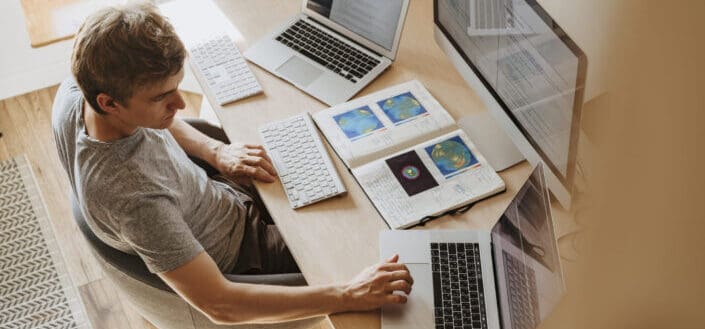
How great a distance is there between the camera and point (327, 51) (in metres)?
1.90

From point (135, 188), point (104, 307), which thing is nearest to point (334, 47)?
point (135, 188)

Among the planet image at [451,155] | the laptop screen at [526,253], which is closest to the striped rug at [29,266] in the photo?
the planet image at [451,155]

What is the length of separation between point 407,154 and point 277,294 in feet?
1.52

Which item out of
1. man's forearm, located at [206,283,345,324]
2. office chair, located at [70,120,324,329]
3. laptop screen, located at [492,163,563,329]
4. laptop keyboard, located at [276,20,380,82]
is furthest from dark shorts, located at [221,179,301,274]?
laptop screen, located at [492,163,563,329]

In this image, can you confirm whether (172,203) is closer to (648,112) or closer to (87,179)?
(87,179)

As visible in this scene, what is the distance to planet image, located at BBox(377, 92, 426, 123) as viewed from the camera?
1.76 meters

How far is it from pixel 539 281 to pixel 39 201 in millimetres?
2027

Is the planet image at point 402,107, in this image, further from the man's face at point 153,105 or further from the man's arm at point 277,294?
the man's face at point 153,105

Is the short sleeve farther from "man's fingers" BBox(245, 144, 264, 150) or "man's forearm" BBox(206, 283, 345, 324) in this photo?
"man's fingers" BBox(245, 144, 264, 150)

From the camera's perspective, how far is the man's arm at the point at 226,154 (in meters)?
1.66

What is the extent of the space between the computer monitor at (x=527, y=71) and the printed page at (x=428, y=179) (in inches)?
3.1

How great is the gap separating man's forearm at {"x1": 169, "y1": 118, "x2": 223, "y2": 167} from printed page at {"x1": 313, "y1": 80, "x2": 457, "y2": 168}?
27cm

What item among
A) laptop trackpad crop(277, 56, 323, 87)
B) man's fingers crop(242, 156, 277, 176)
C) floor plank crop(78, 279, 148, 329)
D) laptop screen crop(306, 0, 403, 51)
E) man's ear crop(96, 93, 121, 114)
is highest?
laptop screen crop(306, 0, 403, 51)

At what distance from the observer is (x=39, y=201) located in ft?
8.51
